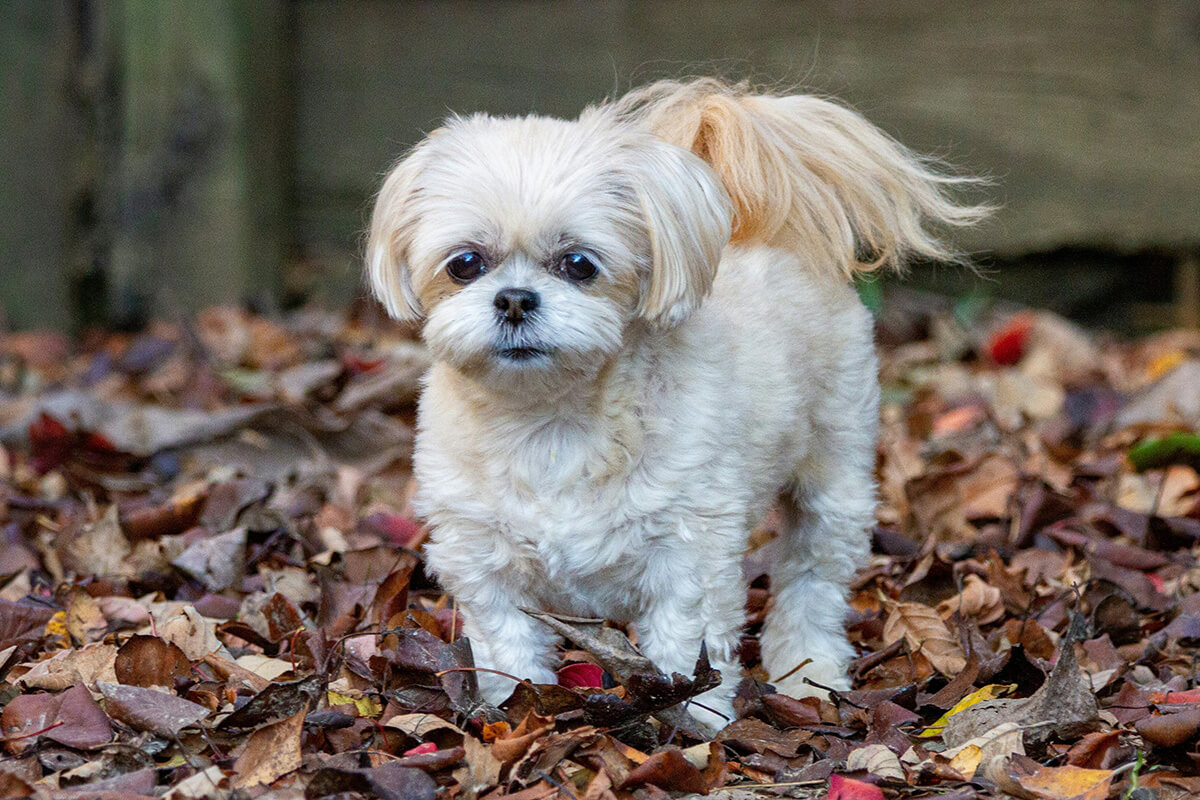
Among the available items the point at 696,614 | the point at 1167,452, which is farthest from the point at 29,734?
the point at 1167,452

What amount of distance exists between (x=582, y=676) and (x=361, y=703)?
0.48 metres

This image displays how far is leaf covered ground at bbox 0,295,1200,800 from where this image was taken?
250 cm

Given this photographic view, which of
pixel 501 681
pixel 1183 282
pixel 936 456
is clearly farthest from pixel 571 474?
pixel 1183 282

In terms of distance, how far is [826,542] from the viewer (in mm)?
3297

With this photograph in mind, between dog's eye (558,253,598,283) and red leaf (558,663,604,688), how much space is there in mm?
862

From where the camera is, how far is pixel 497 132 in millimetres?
2703

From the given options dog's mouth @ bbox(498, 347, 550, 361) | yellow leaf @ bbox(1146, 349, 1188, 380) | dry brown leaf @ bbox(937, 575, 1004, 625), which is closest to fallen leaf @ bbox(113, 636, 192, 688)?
dog's mouth @ bbox(498, 347, 550, 361)

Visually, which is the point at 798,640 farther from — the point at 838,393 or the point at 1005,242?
the point at 1005,242

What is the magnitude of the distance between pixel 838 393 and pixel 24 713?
1.98m

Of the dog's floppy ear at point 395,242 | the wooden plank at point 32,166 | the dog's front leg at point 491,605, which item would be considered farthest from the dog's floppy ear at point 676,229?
the wooden plank at point 32,166

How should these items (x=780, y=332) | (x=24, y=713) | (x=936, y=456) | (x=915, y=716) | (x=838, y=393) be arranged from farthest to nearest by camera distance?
(x=936, y=456) < (x=838, y=393) < (x=780, y=332) < (x=915, y=716) < (x=24, y=713)

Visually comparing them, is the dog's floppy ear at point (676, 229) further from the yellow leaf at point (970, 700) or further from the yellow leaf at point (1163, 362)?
the yellow leaf at point (1163, 362)

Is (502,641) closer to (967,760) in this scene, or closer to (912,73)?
(967,760)

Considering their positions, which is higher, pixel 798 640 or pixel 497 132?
pixel 497 132
